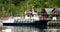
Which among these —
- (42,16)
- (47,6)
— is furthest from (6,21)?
(47,6)

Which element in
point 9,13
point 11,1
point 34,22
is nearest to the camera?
point 34,22

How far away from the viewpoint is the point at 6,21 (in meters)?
34.2

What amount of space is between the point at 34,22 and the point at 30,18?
75cm

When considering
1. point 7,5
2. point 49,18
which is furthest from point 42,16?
point 7,5

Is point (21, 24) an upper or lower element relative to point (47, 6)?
lower

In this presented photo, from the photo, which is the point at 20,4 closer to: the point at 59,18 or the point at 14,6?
the point at 14,6

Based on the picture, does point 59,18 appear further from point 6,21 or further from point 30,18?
point 6,21

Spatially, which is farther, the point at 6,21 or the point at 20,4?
the point at 20,4

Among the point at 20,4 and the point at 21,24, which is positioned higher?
the point at 20,4

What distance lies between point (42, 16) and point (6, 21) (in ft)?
13.9

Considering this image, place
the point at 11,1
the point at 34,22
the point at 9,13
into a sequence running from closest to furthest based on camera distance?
the point at 34,22, the point at 9,13, the point at 11,1

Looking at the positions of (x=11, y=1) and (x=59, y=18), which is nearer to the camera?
(x=59, y=18)

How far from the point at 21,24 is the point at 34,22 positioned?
4.83ft

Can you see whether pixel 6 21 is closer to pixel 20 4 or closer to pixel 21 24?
pixel 21 24
